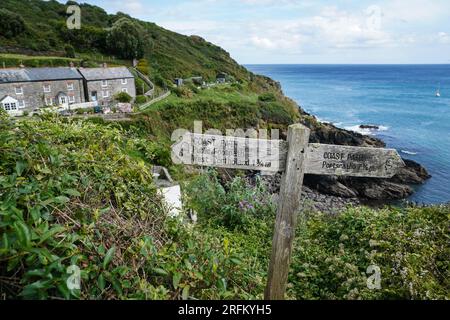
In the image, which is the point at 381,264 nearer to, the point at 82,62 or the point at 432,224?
the point at 432,224

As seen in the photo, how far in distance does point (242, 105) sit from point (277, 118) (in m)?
4.81

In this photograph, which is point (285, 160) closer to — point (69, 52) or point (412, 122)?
point (69, 52)

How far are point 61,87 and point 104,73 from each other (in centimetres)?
487

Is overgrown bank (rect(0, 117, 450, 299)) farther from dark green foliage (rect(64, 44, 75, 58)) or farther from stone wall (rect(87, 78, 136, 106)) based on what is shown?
dark green foliage (rect(64, 44, 75, 58))

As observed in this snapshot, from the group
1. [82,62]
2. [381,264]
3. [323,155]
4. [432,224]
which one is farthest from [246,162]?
[82,62]

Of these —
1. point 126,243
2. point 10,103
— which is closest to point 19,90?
point 10,103

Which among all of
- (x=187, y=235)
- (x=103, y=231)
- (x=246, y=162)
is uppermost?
(x=246, y=162)

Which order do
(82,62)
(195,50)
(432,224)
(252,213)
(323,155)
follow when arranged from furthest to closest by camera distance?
1. (195,50)
2. (82,62)
3. (252,213)
4. (432,224)
5. (323,155)

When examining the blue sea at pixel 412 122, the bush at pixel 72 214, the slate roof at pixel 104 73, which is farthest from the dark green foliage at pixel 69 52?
the bush at pixel 72 214

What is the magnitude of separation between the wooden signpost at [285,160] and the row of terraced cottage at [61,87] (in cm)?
2553

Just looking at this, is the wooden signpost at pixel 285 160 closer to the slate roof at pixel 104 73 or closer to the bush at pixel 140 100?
the bush at pixel 140 100

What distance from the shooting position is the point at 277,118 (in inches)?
1634

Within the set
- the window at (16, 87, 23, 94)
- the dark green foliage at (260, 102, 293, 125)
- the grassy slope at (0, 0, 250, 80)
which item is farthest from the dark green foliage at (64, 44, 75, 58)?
the dark green foliage at (260, 102, 293, 125)

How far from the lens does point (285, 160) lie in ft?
9.88
